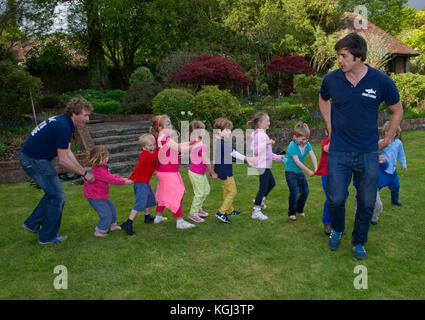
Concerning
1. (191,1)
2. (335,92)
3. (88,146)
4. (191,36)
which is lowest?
(88,146)

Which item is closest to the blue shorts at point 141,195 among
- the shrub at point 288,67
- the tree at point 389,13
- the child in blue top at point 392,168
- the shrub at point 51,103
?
the child in blue top at point 392,168

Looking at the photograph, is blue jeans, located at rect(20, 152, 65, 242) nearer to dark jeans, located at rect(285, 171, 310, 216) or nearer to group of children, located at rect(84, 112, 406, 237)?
group of children, located at rect(84, 112, 406, 237)

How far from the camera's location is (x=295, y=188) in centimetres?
533

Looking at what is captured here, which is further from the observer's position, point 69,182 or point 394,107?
point 69,182

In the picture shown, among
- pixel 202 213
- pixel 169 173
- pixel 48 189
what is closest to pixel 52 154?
pixel 48 189

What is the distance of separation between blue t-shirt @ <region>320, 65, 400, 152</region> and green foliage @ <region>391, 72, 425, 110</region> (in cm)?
1404

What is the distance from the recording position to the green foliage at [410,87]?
1608 cm

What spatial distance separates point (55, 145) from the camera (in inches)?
179

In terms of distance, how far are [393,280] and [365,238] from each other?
618mm

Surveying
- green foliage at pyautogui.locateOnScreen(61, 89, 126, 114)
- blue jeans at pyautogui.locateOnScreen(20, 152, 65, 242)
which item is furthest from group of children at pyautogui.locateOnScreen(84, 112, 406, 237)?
green foliage at pyautogui.locateOnScreen(61, 89, 126, 114)

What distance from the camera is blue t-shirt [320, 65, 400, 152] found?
12.3ft

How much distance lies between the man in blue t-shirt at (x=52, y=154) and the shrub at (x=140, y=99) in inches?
431

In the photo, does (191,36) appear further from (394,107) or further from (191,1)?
(394,107)
